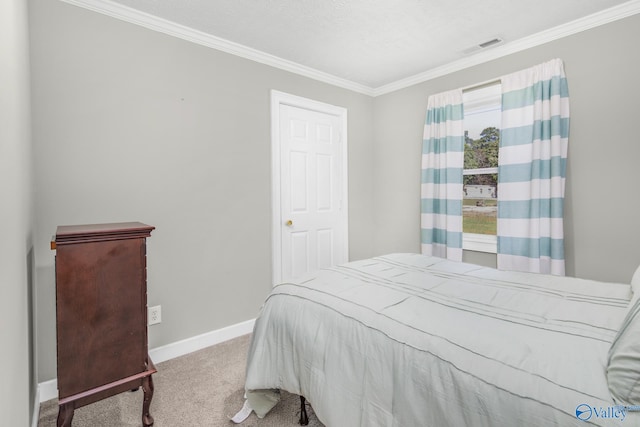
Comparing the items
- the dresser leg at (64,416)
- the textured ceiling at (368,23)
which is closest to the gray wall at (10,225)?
the dresser leg at (64,416)

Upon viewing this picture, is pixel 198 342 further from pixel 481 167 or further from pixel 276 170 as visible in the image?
pixel 481 167

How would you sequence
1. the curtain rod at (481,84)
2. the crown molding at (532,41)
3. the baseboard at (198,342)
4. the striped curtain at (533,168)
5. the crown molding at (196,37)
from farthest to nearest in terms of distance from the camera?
the curtain rod at (481,84) < the striped curtain at (533,168) < the baseboard at (198,342) < the crown molding at (532,41) < the crown molding at (196,37)

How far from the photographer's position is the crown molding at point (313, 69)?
2.16 metres

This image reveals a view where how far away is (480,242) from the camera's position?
10.2 feet

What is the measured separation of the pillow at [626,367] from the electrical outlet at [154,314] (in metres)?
2.48

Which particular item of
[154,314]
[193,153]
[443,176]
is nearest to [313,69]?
[193,153]

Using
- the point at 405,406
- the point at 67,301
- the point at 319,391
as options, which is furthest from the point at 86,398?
the point at 405,406

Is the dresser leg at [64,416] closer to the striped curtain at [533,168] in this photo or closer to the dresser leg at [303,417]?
the dresser leg at [303,417]

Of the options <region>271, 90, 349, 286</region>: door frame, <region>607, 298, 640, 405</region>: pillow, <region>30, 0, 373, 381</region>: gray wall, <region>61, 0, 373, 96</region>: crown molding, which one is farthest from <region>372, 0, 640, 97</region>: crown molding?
<region>607, 298, 640, 405</region>: pillow

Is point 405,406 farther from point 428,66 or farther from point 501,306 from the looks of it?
point 428,66

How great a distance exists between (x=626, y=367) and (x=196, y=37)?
302 centimetres

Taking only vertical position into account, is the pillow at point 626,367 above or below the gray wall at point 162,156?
below

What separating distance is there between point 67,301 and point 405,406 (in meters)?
1.55

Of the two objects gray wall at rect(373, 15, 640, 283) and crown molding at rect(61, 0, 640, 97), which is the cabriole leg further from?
crown molding at rect(61, 0, 640, 97)
